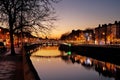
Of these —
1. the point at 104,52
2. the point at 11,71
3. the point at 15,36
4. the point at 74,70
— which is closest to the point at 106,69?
the point at 74,70

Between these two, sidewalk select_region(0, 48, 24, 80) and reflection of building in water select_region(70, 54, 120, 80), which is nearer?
sidewalk select_region(0, 48, 24, 80)

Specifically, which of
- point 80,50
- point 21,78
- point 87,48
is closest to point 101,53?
point 87,48

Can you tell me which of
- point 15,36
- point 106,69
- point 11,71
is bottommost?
point 106,69

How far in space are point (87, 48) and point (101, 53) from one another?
48.8 ft

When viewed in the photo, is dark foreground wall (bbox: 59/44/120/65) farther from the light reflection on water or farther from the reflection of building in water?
the light reflection on water

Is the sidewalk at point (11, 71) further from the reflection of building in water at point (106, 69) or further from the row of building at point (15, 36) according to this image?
the row of building at point (15, 36)

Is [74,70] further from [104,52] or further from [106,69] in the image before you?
[104,52]

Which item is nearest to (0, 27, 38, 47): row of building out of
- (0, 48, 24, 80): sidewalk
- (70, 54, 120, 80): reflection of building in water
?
(70, 54, 120, 80): reflection of building in water

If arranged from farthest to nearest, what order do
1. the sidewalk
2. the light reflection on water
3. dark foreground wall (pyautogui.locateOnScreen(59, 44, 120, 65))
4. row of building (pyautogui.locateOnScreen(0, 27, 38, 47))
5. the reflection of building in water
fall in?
1. dark foreground wall (pyautogui.locateOnScreen(59, 44, 120, 65))
2. row of building (pyautogui.locateOnScreen(0, 27, 38, 47))
3. the reflection of building in water
4. the light reflection on water
5. the sidewalk

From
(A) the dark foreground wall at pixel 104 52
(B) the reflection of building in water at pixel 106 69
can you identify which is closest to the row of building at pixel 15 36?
(B) the reflection of building in water at pixel 106 69

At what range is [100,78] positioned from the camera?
42500 millimetres

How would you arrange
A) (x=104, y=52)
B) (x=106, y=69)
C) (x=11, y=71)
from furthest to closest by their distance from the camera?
(x=104, y=52)
(x=106, y=69)
(x=11, y=71)

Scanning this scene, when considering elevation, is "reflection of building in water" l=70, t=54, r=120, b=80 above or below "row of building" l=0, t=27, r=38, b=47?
below

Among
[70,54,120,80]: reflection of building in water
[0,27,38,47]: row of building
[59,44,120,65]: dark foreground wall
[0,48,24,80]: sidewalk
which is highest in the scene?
[0,27,38,47]: row of building
